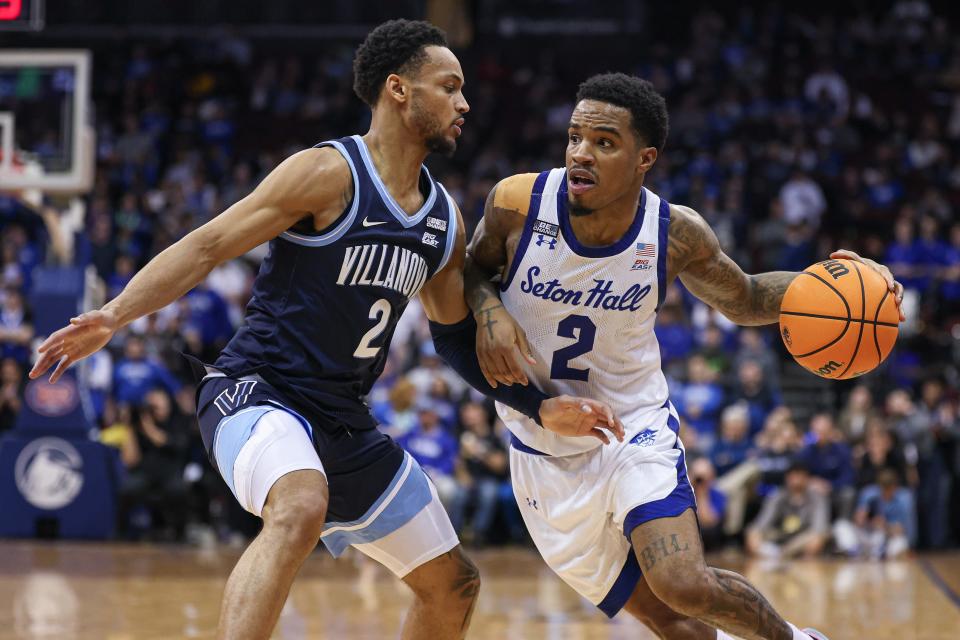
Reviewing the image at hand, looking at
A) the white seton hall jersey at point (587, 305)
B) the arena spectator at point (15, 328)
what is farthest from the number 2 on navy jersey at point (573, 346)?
the arena spectator at point (15, 328)

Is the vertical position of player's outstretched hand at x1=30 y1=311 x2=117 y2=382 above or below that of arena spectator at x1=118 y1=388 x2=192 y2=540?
A: above

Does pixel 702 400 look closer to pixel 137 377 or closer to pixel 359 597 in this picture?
pixel 359 597

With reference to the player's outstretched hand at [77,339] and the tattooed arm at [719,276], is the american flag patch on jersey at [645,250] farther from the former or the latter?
the player's outstretched hand at [77,339]

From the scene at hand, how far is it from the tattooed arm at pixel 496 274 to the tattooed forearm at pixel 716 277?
0.60m

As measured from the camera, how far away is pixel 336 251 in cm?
425

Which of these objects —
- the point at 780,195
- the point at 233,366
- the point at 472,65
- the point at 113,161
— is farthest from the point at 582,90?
the point at 472,65

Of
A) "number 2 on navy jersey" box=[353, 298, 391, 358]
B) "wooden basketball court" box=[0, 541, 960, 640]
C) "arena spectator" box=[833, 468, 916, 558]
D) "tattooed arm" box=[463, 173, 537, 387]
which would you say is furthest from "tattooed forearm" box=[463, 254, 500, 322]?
"arena spectator" box=[833, 468, 916, 558]

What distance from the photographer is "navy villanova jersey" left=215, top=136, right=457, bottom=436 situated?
426 centimetres

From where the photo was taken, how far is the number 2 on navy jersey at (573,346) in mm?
4730

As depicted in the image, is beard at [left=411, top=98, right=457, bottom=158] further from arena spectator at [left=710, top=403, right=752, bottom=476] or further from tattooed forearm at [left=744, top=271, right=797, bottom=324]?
arena spectator at [left=710, top=403, right=752, bottom=476]

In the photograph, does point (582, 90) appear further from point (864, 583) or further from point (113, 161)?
point (113, 161)

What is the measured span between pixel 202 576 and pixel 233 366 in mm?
5276

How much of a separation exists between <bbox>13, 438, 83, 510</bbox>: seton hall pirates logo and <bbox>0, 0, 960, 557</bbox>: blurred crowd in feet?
1.63

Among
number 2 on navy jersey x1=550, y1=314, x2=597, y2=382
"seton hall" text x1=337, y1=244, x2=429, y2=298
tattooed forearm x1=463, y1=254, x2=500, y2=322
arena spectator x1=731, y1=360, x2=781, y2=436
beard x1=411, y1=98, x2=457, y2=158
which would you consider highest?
beard x1=411, y1=98, x2=457, y2=158
